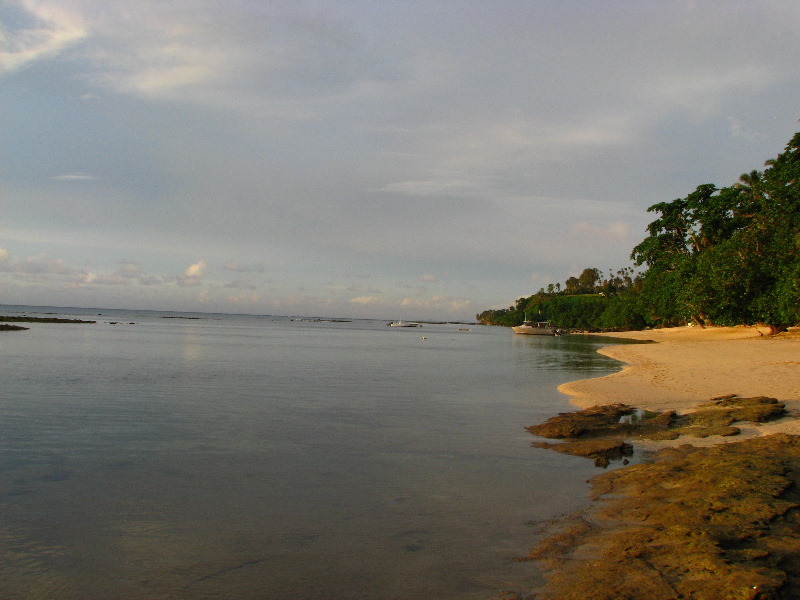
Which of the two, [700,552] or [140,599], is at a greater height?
[700,552]

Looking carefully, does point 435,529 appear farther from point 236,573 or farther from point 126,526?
point 126,526

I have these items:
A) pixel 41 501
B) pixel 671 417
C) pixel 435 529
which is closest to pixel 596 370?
pixel 671 417

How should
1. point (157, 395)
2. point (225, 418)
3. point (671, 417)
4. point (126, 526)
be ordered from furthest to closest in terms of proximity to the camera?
point (157, 395) < point (225, 418) < point (671, 417) < point (126, 526)

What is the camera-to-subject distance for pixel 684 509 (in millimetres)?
7422

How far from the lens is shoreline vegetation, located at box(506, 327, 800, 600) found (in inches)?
217

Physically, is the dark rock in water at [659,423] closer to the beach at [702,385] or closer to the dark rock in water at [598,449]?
the dark rock in water at [598,449]

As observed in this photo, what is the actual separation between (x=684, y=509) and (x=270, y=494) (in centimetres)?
587

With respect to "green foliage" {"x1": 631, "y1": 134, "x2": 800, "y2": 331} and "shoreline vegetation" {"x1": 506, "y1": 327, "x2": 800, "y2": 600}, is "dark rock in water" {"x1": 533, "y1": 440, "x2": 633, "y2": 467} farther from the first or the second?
"green foliage" {"x1": 631, "y1": 134, "x2": 800, "y2": 331}

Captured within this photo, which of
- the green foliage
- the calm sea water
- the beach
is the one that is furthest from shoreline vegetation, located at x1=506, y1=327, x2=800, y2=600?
the green foliage

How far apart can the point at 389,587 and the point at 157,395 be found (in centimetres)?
1564

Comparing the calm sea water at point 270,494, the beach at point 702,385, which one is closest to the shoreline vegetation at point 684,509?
the beach at point 702,385

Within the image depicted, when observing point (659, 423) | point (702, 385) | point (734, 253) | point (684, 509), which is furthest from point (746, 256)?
point (684, 509)

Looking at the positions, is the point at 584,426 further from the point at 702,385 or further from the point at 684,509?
the point at 702,385

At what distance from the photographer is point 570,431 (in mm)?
13250
